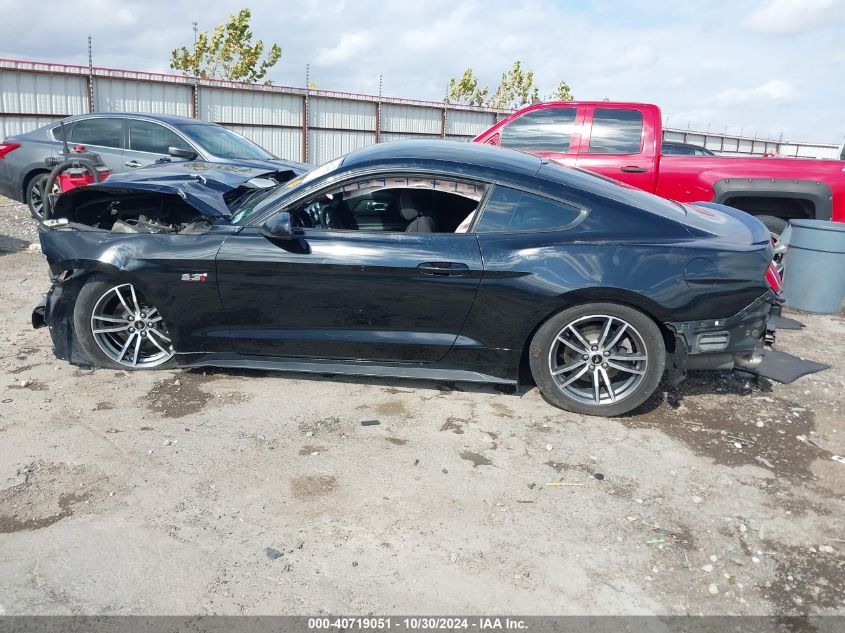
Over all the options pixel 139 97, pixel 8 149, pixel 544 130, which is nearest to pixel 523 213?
pixel 544 130

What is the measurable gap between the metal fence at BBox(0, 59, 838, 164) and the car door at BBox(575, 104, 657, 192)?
12.2 metres

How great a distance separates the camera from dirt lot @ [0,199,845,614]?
2672 millimetres

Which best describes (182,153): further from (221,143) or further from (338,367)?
(338,367)

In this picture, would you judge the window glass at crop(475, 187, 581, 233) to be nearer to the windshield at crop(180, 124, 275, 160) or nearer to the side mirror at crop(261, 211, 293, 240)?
the side mirror at crop(261, 211, 293, 240)

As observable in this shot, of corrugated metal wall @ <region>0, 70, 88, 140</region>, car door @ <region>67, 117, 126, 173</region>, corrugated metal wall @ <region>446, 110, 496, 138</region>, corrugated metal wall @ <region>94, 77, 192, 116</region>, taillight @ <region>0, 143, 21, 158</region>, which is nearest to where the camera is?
car door @ <region>67, 117, 126, 173</region>

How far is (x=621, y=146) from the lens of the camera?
310 inches

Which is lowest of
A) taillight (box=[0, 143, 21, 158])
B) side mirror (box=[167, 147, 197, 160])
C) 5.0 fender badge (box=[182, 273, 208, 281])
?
5.0 fender badge (box=[182, 273, 208, 281])

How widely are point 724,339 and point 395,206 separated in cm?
227

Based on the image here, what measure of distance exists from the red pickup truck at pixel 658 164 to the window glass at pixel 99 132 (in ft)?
17.6

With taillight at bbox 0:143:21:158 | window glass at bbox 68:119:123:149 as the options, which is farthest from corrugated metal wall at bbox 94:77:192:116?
window glass at bbox 68:119:123:149

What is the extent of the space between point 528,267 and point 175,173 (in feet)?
10.8

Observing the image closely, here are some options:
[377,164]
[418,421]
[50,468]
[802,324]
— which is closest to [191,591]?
[50,468]

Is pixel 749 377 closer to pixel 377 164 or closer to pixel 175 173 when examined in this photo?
pixel 377 164

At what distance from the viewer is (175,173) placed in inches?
222
